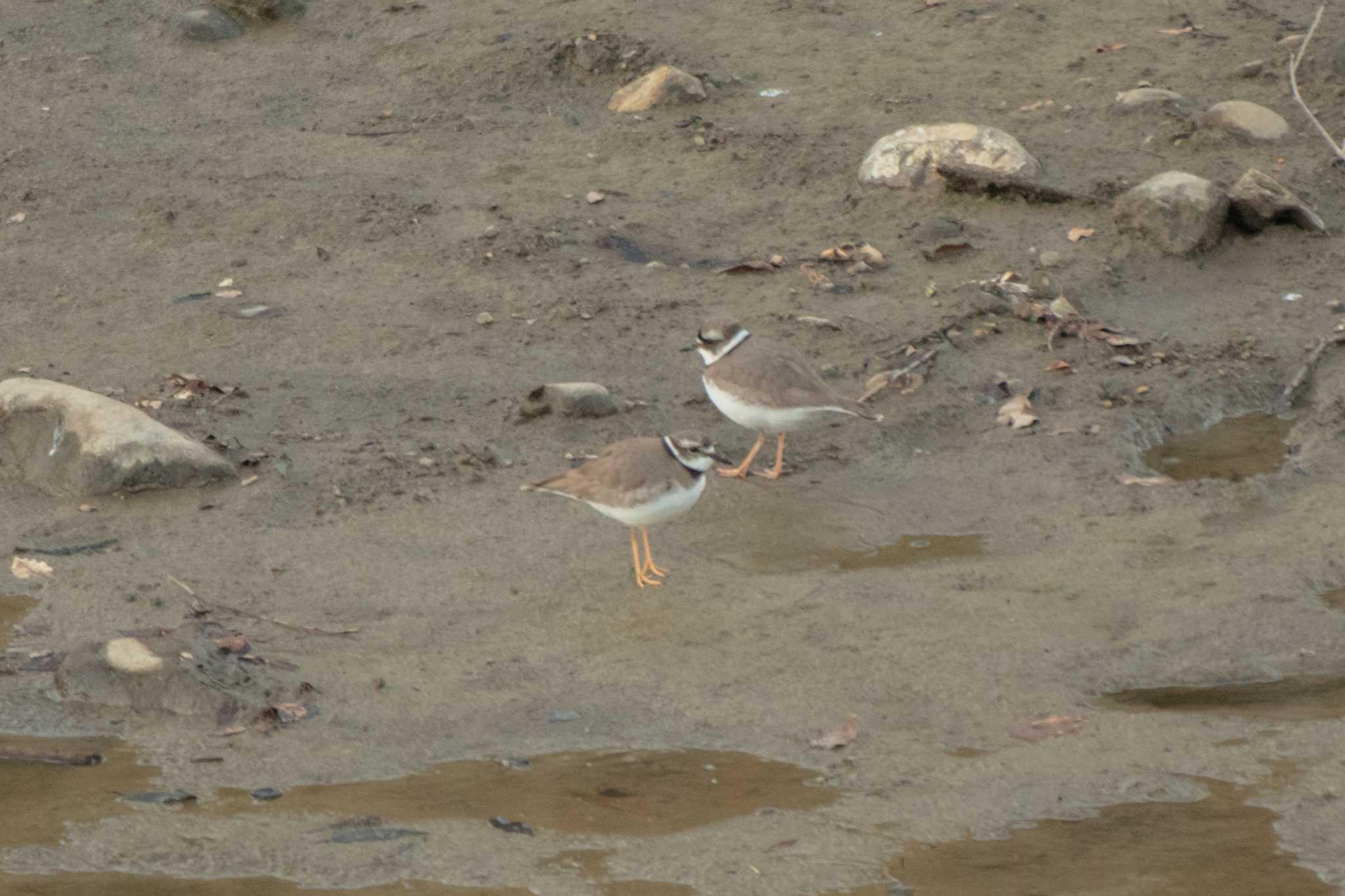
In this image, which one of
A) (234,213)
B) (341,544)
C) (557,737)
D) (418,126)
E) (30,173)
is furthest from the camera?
(418,126)

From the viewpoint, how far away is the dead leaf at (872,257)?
9.00 m

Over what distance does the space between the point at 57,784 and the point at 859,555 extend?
10.5 ft

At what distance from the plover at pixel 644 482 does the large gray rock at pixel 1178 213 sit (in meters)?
3.89

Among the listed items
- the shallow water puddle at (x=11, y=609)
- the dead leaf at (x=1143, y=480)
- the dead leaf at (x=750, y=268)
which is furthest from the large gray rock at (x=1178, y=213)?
the shallow water puddle at (x=11, y=609)

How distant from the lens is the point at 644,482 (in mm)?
5906

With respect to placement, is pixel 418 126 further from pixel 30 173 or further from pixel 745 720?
pixel 745 720

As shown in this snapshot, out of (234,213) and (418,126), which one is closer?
(234,213)

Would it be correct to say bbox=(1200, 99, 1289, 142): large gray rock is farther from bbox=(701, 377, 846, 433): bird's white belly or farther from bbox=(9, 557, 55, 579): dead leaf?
bbox=(9, 557, 55, 579): dead leaf

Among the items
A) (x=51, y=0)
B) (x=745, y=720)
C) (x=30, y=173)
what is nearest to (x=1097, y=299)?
(x=745, y=720)

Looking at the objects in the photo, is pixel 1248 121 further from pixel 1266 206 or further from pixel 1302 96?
pixel 1266 206

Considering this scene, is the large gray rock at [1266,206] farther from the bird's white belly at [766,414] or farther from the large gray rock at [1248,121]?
the bird's white belly at [766,414]

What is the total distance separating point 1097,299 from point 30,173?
7013 mm

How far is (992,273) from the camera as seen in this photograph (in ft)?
28.8

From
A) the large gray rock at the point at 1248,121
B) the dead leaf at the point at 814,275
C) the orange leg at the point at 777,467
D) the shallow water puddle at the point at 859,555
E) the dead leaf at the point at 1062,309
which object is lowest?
the orange leg at the point at 777,467
